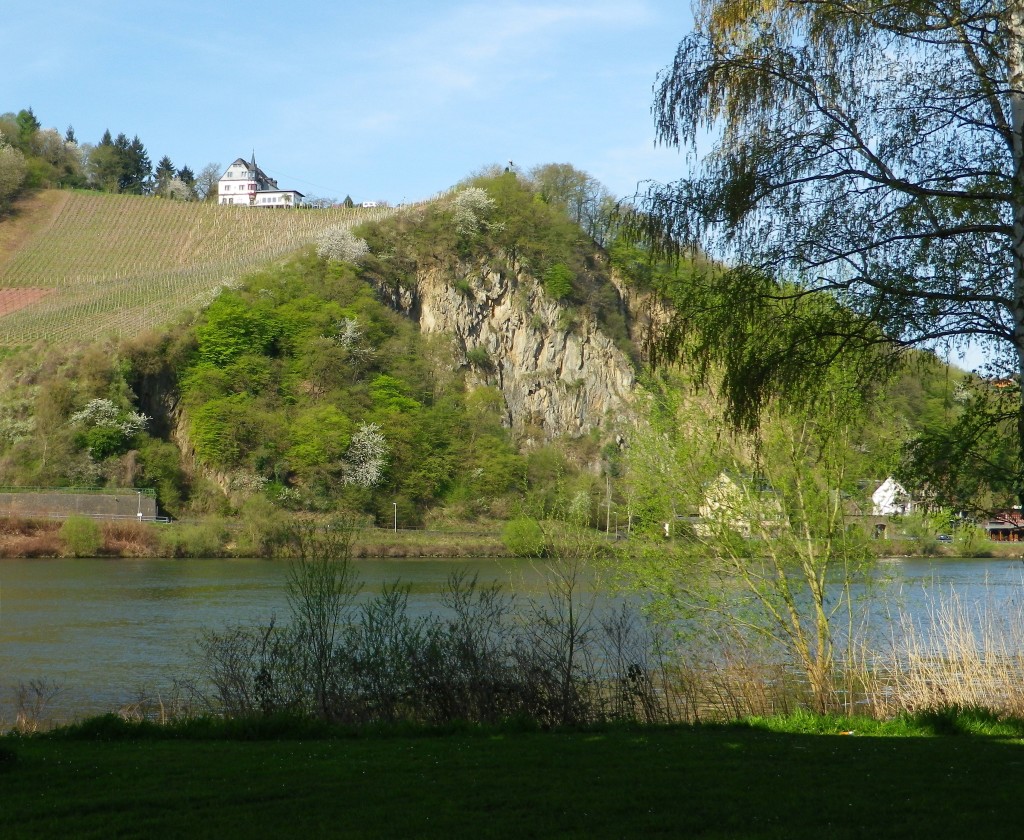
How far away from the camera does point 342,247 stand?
8306cm

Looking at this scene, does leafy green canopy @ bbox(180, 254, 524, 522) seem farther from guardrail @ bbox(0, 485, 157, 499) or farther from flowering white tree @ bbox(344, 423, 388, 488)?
guardrail @ bbox(0, 485, 157, 499)

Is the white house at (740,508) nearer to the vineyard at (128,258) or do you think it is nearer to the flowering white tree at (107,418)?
the flowering white tree at (107,418)

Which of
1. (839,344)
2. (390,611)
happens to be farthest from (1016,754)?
(390,611)

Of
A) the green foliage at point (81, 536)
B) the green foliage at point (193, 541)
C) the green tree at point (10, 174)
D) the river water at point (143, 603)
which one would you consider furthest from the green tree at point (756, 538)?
the green tree at point (10, 174)

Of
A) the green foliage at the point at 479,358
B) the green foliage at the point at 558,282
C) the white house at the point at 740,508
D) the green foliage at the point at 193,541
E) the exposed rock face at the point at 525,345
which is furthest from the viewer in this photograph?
the green foliage at the point at 558,282

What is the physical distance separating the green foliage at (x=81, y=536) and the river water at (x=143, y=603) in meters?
1.58

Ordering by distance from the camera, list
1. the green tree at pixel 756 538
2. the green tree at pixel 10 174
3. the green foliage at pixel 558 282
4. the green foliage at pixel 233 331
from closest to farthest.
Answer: the green tree at pixel 756 538 < the green foliage at pixel 233 331 < the green foliage at pixel 558 282 < the green tree at pixel 10 174

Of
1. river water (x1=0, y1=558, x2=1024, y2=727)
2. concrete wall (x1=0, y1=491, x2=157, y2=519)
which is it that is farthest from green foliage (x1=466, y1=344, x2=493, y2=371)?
river water (x1=0, y1=558, x2=1024, y2=727)

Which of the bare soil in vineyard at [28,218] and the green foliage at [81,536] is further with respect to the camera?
the bare soil in vineyard at [28,218]

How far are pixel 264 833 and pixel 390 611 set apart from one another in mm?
6872

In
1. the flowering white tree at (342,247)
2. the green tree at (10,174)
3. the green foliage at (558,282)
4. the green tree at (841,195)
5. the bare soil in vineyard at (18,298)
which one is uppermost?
the green tree at (10,174)

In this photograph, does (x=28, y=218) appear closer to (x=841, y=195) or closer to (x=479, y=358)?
(x=479, y=358)

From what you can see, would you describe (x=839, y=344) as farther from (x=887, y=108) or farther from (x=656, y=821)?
(x=656, y=821)

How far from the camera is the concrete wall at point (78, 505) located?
54.1 m
